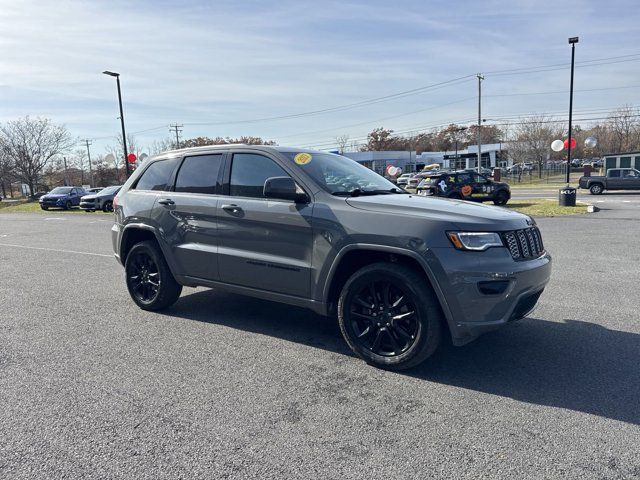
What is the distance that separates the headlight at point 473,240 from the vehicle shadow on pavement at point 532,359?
41.0 inches

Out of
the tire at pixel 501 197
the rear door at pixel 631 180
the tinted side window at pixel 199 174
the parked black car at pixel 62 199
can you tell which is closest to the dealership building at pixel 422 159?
the rear door at pixel 631 180

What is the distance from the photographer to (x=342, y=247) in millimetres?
3982

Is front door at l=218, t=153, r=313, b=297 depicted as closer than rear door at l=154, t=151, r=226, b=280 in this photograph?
Yes

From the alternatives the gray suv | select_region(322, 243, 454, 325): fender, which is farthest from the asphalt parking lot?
select_region(322, 243, 454, 325): fender

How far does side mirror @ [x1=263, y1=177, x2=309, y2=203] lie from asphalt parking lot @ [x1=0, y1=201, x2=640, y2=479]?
1393 millimetres

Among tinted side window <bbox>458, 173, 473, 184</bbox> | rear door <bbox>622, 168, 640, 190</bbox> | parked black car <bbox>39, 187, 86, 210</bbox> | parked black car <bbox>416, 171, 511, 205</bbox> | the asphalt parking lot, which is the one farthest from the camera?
parked black car <bbox>39, 187, 86, 210</bbox>

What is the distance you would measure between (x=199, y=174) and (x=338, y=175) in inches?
61.2

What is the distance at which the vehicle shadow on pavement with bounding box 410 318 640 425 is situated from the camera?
11.2 ft

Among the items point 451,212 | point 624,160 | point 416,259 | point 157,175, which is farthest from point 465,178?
point 624,160

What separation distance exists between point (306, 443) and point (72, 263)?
8.12 meters

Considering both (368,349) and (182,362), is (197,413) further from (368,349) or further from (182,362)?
(368,349)

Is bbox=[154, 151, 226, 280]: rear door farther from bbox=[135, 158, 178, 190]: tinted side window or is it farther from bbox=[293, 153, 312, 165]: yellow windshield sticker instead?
bbox=[293, 153, 312, 165]: yellow windshield sticker

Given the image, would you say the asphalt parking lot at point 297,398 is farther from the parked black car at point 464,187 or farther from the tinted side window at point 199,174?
the parked black car at point 464,187

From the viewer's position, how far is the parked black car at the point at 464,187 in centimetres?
2047
